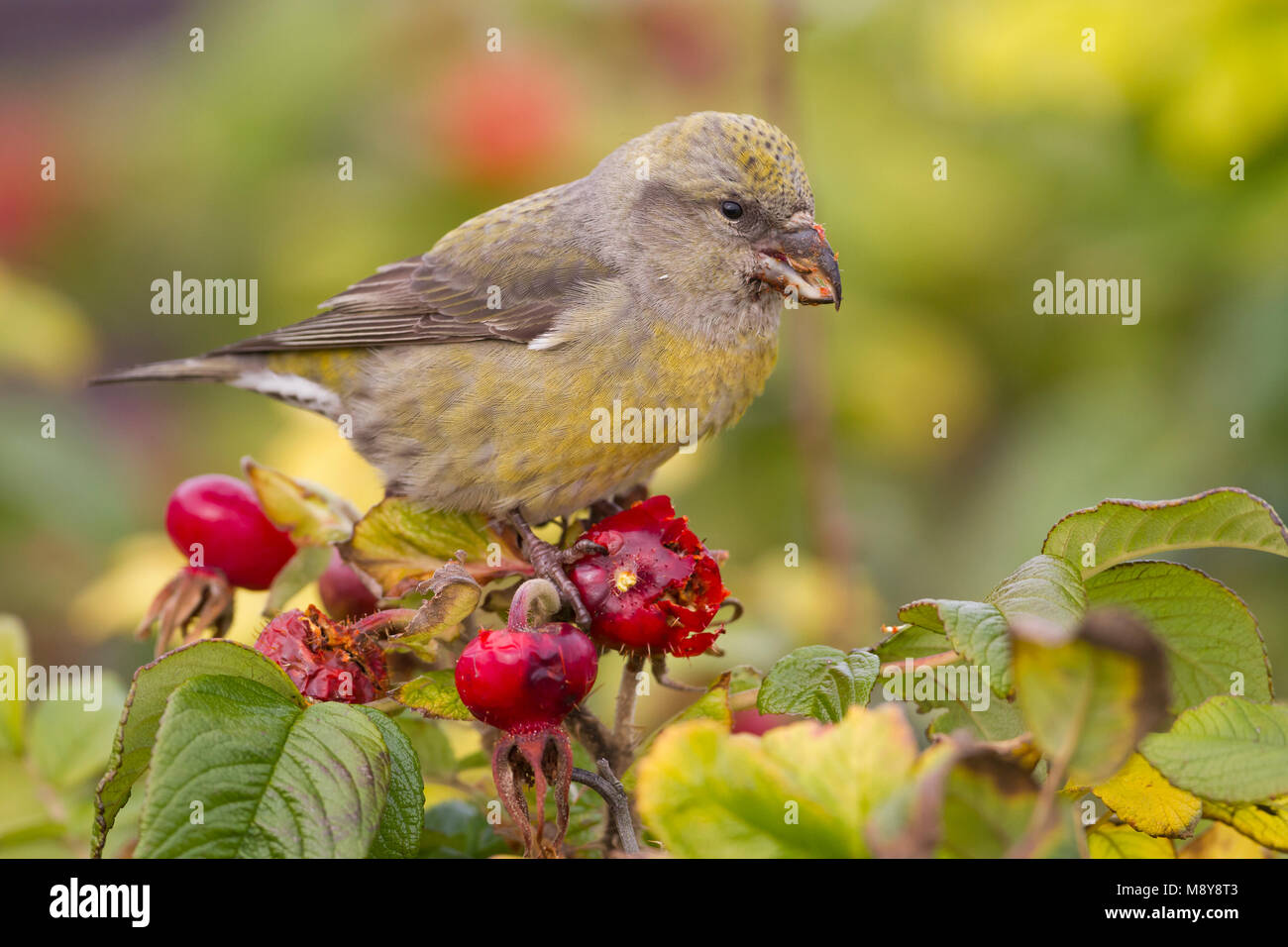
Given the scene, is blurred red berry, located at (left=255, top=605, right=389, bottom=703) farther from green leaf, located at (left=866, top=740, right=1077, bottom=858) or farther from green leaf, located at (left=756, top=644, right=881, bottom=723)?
green leaf, located at (left=866, top=740, right=1077, bottom=858)

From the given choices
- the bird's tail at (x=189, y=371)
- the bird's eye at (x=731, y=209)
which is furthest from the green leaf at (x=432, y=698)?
the bird's tail at (x=189, y=371)

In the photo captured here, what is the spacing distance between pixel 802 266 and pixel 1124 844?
4.43ft

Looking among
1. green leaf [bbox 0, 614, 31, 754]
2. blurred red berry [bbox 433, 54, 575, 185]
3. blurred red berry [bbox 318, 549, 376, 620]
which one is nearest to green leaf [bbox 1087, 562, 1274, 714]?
blurred red berry [bbox 318, 549, 376, 620]

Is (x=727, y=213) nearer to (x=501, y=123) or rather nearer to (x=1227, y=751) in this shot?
(x=501, y=123)

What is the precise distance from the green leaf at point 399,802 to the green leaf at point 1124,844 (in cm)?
65

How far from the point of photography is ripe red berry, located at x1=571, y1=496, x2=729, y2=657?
1.39 meters

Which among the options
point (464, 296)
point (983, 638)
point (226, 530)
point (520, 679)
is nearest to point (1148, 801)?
point (983, 638)

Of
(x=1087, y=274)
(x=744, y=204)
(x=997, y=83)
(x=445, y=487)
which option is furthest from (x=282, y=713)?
(x=1087, y=274)

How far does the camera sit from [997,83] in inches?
109

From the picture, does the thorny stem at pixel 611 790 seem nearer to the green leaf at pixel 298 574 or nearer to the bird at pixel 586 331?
the green leaf at pixel 298 574

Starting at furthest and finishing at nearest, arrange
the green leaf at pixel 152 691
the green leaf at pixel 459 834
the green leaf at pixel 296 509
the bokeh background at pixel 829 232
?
the bokeh background at pixel 829 232 → the green leaf at pixel 296 509 → the green leaf at pixel 459 834 → the green leaf at pixel 152 691

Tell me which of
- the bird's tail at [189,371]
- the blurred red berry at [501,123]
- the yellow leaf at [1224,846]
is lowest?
the yellow leaf at [1224,846]

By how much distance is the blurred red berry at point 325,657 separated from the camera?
1315 millimetres
